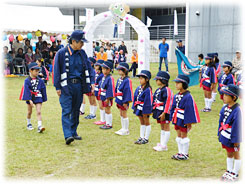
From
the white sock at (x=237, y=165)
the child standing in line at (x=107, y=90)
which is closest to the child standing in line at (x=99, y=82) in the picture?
the child standing in line at (x=107, y=90)

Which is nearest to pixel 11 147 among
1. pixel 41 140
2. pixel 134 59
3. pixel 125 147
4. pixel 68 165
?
pixel 41 140

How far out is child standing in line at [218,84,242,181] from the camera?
4.76 metres

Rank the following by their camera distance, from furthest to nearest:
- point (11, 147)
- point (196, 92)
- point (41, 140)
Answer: point (196, 92), point (41, 140), point (11, 147)

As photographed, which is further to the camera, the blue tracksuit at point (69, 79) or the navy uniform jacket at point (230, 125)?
the blue tracksuit at point (69, 79)

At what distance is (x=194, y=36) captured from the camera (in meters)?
19.4

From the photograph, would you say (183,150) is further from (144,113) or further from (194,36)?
(194,36)

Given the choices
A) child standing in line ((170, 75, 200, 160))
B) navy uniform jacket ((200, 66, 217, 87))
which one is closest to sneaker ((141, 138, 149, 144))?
child standing in line ((170, 75, 200, 160))

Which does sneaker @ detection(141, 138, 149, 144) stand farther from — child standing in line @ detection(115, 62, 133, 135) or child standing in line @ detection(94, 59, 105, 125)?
child standing in line @ detection(94, 59, 105, 125)

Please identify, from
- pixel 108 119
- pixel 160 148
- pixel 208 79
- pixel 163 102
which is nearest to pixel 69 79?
pixel 108 119

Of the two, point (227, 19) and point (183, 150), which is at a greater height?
point (227, 19)

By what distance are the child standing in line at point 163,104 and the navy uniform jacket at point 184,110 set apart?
0.23 m

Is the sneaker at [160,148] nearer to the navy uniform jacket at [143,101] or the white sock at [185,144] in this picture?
the white sock at [185,144]

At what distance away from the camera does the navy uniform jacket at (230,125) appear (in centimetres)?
475

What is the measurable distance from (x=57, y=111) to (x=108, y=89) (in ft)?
10.0
